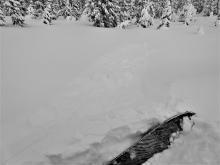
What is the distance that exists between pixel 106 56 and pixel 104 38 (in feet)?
15.4

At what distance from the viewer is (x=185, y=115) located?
6793mm

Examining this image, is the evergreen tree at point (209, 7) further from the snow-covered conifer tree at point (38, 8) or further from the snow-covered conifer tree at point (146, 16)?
the snow-covered conifer tree at point (38, 8)

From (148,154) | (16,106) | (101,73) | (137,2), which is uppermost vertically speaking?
(137,2)

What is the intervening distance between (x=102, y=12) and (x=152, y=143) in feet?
67.1

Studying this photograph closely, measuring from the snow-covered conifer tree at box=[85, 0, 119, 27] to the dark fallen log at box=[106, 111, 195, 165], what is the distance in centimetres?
1906

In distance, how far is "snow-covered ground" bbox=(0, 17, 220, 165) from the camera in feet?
20.3

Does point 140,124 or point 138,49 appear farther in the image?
point 138,49

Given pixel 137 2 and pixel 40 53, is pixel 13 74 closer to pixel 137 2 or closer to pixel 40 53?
pixel 40 53

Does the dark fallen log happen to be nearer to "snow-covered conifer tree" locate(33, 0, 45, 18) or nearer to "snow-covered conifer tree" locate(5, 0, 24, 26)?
"snow-covered conifer tree" locate(5, 0, 24, 26)

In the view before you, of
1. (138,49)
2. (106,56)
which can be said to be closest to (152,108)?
(106,56)

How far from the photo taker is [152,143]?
254 inches

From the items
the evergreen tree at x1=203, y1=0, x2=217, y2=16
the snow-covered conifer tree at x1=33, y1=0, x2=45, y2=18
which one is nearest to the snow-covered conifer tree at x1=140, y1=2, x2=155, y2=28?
the snow-covered conifer tree at x1=33, y1=0, x2=45, y2=18

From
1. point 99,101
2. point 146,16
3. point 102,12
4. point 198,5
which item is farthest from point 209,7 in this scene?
point 99,101

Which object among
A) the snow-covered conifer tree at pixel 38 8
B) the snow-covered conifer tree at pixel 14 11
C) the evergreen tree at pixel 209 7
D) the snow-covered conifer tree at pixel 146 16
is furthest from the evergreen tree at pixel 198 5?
the snow-covered conifer tree at pixel 14 11
